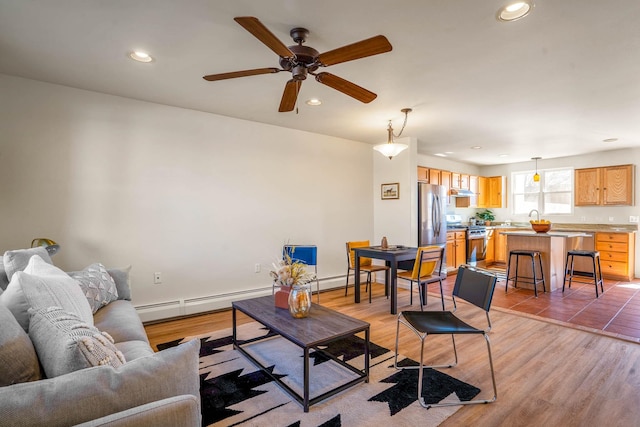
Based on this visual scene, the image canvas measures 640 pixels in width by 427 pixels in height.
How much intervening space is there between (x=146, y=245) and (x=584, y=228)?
7.98 meters

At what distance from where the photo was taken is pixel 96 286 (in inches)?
96.9

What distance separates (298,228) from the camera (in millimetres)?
4801

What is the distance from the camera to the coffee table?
2018mm

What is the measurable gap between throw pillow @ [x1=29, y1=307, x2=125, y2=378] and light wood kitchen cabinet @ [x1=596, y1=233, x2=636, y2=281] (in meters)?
7.83

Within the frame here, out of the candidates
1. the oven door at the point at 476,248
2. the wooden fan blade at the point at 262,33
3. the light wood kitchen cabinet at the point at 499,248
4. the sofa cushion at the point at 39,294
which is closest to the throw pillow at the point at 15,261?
the sofa cushion at the point at 39,294

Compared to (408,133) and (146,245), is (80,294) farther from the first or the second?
(408,133)

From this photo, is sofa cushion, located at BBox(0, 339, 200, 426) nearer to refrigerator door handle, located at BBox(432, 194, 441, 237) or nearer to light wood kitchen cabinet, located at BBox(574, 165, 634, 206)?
refrigerator door handle, located at BBox(432, 194, 441, 237)

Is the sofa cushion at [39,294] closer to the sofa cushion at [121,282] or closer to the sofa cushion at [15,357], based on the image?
the sofa cushion at [15,357]

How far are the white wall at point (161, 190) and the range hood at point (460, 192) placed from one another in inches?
126

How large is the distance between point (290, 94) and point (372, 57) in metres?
0.73

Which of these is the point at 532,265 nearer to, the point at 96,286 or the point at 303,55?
the point at 303,55

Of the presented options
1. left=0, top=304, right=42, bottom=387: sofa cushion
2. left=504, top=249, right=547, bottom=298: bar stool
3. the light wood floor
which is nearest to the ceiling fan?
left=0, top=304, right=42, bottom=387: sofa cushion

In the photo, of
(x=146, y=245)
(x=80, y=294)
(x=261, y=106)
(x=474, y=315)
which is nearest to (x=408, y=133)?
(x=261, y=106)

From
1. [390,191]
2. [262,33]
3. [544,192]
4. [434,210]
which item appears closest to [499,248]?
[544,192]
